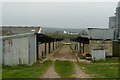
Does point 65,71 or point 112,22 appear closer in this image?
point 65,71

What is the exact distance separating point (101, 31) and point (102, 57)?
7.22m

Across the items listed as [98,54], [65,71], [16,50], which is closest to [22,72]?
[65,71]

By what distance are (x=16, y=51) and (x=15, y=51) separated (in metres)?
0.08

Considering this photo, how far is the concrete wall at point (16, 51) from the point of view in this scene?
18.6 meters

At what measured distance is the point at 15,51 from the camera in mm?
18812

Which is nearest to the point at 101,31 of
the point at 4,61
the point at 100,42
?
the point at 100,42

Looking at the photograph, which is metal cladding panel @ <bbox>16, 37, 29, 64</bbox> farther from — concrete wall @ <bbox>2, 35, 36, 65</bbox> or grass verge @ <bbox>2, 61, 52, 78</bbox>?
grass verge @ <bbox>2, 61, 52, 78</bbox>

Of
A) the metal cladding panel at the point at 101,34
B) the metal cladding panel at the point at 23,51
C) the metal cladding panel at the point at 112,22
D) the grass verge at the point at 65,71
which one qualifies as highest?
the metal cladding panel at the point at 112,22

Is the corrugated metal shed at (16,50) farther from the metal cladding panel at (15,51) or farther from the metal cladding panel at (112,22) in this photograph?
the metal cladding panel at (112,22)

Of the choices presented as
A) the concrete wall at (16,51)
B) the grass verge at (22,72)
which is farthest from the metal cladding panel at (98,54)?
the grass verge at (22,72)

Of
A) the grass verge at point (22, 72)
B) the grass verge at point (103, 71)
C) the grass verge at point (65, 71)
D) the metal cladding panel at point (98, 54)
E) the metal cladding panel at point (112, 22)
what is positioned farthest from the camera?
the metal cladding panel at point (112, 22)

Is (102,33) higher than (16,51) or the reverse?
higher

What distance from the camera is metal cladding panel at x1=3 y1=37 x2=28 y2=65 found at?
18.6 metres

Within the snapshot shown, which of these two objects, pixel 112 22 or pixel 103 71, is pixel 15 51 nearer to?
pixel 103 71
